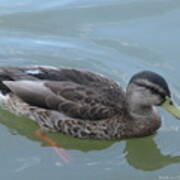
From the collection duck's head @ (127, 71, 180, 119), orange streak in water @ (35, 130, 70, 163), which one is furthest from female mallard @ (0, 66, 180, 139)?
orange streak in water @ (35, 130, 70, 163)

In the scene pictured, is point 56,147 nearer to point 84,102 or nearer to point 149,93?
point 84,102

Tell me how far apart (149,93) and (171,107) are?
0.23 meters

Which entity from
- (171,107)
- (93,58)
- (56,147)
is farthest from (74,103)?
(93,58)

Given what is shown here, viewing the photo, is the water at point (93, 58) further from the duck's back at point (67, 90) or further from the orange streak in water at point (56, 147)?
the duck's back at point (67, 90)

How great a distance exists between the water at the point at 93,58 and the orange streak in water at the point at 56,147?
0.6 inches

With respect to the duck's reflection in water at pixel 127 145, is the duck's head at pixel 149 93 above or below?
above

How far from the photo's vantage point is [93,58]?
766 cm

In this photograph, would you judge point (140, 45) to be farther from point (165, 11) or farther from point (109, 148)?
point (109, 148)

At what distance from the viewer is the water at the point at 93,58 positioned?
6.30 m

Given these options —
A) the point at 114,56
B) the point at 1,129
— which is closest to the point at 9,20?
the point at 114,56

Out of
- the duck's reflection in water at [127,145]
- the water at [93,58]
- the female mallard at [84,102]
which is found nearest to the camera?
the water at [93,58]

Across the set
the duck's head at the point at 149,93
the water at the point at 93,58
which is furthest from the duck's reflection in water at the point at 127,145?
the duck's head at the point at 149,93

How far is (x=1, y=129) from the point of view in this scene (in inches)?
266

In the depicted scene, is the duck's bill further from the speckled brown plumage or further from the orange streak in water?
the orange streak in water
